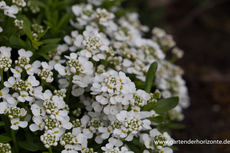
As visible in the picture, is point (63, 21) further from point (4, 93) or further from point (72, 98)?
point (4, 93)

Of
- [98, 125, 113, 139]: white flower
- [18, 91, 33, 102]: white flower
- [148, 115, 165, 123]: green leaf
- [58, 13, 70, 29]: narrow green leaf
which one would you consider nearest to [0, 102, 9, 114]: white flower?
[18, 91, 33, 102]: white flower

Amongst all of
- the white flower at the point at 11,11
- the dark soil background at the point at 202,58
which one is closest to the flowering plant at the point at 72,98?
the white flower at the point at 11,11

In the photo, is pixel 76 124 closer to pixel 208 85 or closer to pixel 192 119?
pixel 192 119

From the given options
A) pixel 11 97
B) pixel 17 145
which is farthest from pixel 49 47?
pixel 17 145

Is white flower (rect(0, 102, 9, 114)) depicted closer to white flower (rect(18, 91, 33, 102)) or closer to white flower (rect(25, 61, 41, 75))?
white flower (rect(18, 91, 33, 102))

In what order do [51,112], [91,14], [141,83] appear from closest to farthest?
[51,112] < [141,83] < [91,14]

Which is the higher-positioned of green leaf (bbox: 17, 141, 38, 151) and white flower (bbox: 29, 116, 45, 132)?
white flower (bbox: 29, 116, 45, 132)
